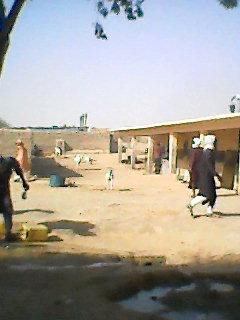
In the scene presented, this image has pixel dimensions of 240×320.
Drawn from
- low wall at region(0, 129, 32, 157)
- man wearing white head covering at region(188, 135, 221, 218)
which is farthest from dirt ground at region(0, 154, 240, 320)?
low wall at region(0, 129, 32, 157)

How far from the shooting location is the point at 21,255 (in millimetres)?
6230

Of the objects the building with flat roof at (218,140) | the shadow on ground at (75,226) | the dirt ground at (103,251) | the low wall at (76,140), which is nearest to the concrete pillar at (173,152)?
the building with flat roof at (218,140)

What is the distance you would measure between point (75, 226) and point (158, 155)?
17.7 meters

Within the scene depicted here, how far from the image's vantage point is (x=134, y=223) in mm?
9297

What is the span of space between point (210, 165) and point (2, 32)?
16.0 feet

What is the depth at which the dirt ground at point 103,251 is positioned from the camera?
13.5 feet

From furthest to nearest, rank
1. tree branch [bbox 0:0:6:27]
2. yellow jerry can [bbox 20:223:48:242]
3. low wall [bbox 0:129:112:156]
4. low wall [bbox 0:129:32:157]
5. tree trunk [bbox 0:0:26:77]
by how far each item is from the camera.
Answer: low wall [bbox 0:129:112:156] → low wall [bbox 0:129:32:157] → yellow jerry can [bbox 20:223:48:242] → tree branch [bbox 0:0:6:27] → tree trunk [bbox 0:0:26:77]

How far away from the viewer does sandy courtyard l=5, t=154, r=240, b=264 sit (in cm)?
725

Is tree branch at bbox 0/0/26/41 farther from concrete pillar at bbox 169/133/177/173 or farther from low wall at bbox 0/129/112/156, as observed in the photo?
low wall at bbox 0/129/112/156

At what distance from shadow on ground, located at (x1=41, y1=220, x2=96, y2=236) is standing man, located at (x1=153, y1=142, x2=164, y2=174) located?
16392 mm

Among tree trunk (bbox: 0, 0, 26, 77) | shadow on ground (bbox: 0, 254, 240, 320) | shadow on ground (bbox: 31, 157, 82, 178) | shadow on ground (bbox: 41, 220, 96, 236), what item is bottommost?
shadow on ground (bbox: 41, 220, 96, 236)

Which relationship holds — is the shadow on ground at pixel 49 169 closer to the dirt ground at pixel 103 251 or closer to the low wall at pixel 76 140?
the dirt ground at pixel 103 251

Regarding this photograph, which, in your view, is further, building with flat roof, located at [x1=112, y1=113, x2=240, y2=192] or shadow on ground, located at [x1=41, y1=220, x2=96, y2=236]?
building with flat roof, located at [x1=112, y1=113, x2=240, y2=192]

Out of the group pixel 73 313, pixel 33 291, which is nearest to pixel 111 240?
pixel 33 291
